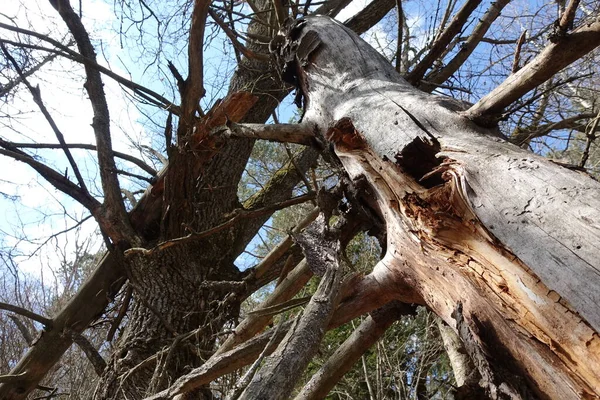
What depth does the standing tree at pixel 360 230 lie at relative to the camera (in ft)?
3.02

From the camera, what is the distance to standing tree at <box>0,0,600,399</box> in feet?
3.02

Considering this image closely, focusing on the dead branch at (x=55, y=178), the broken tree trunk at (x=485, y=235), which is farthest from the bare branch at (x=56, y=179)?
the broken tree trunk at (x=485, y=235)

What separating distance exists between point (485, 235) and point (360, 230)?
84 cm

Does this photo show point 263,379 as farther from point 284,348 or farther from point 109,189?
point 109,189

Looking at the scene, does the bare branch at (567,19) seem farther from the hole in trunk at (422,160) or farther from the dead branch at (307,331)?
the dead branch at (307,331)

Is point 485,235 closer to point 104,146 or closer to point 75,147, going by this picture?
point 104,146

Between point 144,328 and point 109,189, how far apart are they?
914 mm

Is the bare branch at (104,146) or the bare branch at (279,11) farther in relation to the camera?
the bare branch at (104,146)

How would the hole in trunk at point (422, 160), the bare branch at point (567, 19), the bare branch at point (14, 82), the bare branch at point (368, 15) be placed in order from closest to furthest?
the bare branch at point (567, 19)
the hole in trunk at point (422, 160)
the bare branch at point (368, 15)
the bare branch at point (14, 82)

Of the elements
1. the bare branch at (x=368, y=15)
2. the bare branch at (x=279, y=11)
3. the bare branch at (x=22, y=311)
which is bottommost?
the bare branch at (x=22, y=311)

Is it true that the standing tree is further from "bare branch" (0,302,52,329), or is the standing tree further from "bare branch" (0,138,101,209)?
"bare branch" (0,302,52,329)

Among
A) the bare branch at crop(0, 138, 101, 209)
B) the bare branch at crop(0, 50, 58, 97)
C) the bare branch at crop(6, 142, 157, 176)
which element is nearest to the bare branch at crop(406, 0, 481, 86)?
the bare branch at crop(6, 142, 157, 176)

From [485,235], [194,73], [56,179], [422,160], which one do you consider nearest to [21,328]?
[56,179]

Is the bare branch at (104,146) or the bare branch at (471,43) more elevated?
the bare branch at (104,146)
